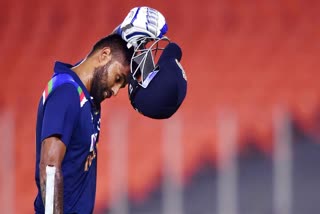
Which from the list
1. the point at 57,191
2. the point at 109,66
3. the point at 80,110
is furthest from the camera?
the point at 109,66

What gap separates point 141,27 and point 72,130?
36cm

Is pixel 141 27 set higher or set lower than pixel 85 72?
higher

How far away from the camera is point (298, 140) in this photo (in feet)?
20.1

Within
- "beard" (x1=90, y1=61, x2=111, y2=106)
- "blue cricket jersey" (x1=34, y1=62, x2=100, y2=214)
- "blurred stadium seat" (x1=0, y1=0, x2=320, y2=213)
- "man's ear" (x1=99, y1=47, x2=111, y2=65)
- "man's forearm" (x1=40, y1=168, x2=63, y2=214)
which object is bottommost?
"man's forearm" (x1=40, y1=168, x2=63, y2=214)

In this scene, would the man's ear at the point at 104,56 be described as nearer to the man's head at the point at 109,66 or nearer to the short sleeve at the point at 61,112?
the man's head at the point at 109,66

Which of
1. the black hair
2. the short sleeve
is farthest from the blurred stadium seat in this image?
the short sleeve

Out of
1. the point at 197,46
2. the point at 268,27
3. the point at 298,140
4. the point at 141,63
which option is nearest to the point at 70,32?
the point at 197,46

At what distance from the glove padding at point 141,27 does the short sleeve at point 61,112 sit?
0.24 m

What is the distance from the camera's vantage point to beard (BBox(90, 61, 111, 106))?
2764 millimetres

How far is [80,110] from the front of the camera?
8.70 ft

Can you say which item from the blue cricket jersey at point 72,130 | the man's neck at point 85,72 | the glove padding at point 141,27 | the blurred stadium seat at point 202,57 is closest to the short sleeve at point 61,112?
the blue cricket jersey at point 72,130

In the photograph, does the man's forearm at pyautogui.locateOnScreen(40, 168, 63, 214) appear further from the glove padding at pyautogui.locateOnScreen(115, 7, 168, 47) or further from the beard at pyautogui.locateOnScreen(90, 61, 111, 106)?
the glove padding at pyautogui.locateOnScreen(115, 7, 168, 47)

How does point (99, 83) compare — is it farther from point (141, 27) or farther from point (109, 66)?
point (141, 27)

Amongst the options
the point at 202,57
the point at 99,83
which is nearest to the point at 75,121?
the point at 99,83
